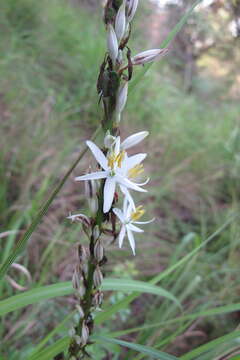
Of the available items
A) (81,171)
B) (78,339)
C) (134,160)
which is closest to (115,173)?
(134,160)

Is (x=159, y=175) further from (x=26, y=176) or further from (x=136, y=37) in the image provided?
(x=136, y=37)

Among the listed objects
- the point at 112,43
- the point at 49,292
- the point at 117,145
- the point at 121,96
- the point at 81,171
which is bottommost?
the point at 81,171

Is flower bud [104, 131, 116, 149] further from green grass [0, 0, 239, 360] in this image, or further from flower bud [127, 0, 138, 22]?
green grass [0, 0, 239, 360]

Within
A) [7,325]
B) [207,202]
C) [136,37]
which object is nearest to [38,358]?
[7,325]

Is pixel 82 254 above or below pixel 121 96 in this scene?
below

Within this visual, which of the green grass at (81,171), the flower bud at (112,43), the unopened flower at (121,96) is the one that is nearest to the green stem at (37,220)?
the unopened flower at (121,96)

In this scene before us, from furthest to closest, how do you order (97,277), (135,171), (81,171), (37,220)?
(81,171) → (135,171) → (97,277) → (37,220)

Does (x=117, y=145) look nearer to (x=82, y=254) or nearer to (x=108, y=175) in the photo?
(x=108, y=175)

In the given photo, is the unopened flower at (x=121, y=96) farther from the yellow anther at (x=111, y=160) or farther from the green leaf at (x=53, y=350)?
the green leaf at (x=53, y=350)
